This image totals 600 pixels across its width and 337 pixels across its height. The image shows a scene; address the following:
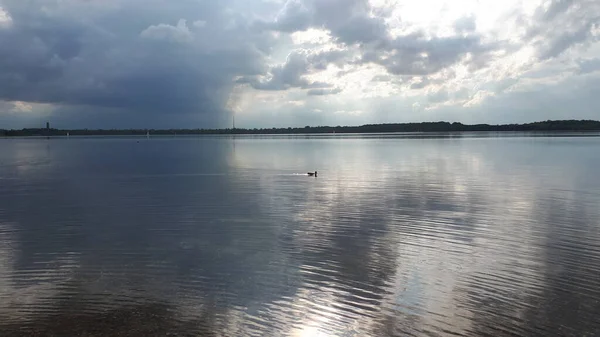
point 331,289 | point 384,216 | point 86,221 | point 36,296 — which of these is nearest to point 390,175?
point 384,216

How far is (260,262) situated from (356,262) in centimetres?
269

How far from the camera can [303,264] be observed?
12406mm

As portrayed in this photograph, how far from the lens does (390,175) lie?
3469 centimetres

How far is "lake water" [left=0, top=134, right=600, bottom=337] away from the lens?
28.8 feet

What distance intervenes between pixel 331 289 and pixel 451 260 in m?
4.15

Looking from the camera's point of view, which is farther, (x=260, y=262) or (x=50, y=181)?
(x=50, y=181)

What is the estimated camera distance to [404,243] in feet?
47.6

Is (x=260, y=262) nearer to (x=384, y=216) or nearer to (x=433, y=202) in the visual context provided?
(x=384, y=216)

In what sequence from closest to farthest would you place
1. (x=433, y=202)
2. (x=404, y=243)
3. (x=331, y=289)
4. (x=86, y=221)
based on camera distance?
(x=331, y=289)
(x=404, y=243)
(x=86, y=221)
(x=433, y=202)

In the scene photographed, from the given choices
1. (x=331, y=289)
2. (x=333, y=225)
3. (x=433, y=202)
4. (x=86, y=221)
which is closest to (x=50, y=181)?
(x=86, y=221)

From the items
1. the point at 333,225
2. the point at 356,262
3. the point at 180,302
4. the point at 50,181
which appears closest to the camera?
the point at 180,302

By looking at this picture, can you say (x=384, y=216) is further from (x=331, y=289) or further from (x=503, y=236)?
(x=331, y=289)

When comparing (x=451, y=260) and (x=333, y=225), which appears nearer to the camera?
(x=451, y=260)

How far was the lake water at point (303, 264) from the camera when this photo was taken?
8.77 meters
